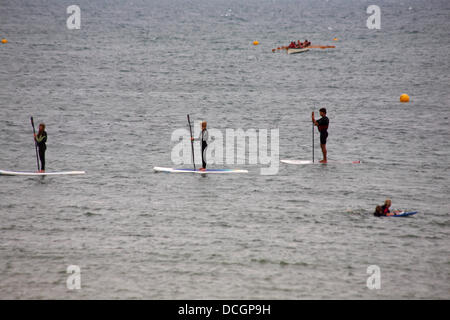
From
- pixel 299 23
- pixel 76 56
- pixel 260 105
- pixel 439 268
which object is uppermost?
pixel 299 23

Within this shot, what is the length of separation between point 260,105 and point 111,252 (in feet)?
102

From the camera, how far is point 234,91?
2163 inches

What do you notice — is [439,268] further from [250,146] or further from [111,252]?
[250,146]

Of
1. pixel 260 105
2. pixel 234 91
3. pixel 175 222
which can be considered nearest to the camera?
pixel 175 222

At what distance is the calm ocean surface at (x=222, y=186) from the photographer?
1748 centimetres

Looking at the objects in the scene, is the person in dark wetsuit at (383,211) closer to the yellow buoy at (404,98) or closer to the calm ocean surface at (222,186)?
the calm ocean surface at (222,186)

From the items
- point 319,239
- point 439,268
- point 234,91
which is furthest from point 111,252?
point 234,91

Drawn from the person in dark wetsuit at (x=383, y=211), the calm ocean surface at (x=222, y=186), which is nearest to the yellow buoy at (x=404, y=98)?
the calm ocean surface at (x=222, y=186)

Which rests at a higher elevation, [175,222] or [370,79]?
[370,79]

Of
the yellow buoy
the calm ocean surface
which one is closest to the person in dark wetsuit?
the calm ocean surface

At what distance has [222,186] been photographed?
2641 cm

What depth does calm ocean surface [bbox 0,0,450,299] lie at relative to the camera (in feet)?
57.4

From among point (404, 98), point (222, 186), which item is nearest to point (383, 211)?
point (222, 186)

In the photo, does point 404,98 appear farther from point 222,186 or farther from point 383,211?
point 383,211
